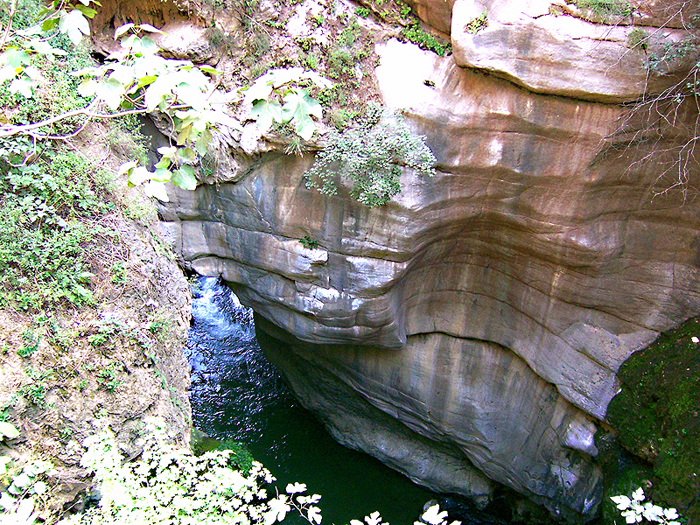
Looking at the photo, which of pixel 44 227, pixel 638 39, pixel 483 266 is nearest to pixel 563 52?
pixel 638 39

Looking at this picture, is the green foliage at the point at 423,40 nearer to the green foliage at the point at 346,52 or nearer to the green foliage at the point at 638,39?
the green foliage at the point at 346,52

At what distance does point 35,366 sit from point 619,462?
7.08 metres

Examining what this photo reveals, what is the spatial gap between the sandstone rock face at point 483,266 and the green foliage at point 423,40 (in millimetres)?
147

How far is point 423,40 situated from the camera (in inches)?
247

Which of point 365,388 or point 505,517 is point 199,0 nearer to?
point 365,388

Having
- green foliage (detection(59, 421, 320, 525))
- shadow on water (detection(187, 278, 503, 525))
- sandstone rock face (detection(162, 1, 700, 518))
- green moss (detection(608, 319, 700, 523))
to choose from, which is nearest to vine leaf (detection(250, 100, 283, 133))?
green foliage (detection(59, 421, 320, 525))

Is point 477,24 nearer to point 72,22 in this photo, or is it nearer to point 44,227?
point 72,22

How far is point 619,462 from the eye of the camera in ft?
21.4

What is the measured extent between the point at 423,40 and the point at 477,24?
1008 millimetres

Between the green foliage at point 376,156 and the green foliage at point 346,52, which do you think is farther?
the green foliage at point 346,52

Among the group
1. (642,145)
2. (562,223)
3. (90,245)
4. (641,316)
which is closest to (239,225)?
(90,245)

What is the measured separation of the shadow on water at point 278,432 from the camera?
29.3 feet

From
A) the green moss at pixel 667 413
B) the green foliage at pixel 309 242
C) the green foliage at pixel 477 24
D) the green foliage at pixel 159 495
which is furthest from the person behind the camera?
the green foliage at pixel 309 242

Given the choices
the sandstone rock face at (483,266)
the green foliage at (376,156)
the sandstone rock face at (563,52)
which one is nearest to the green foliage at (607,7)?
the sandstone rock face at (563,52)
